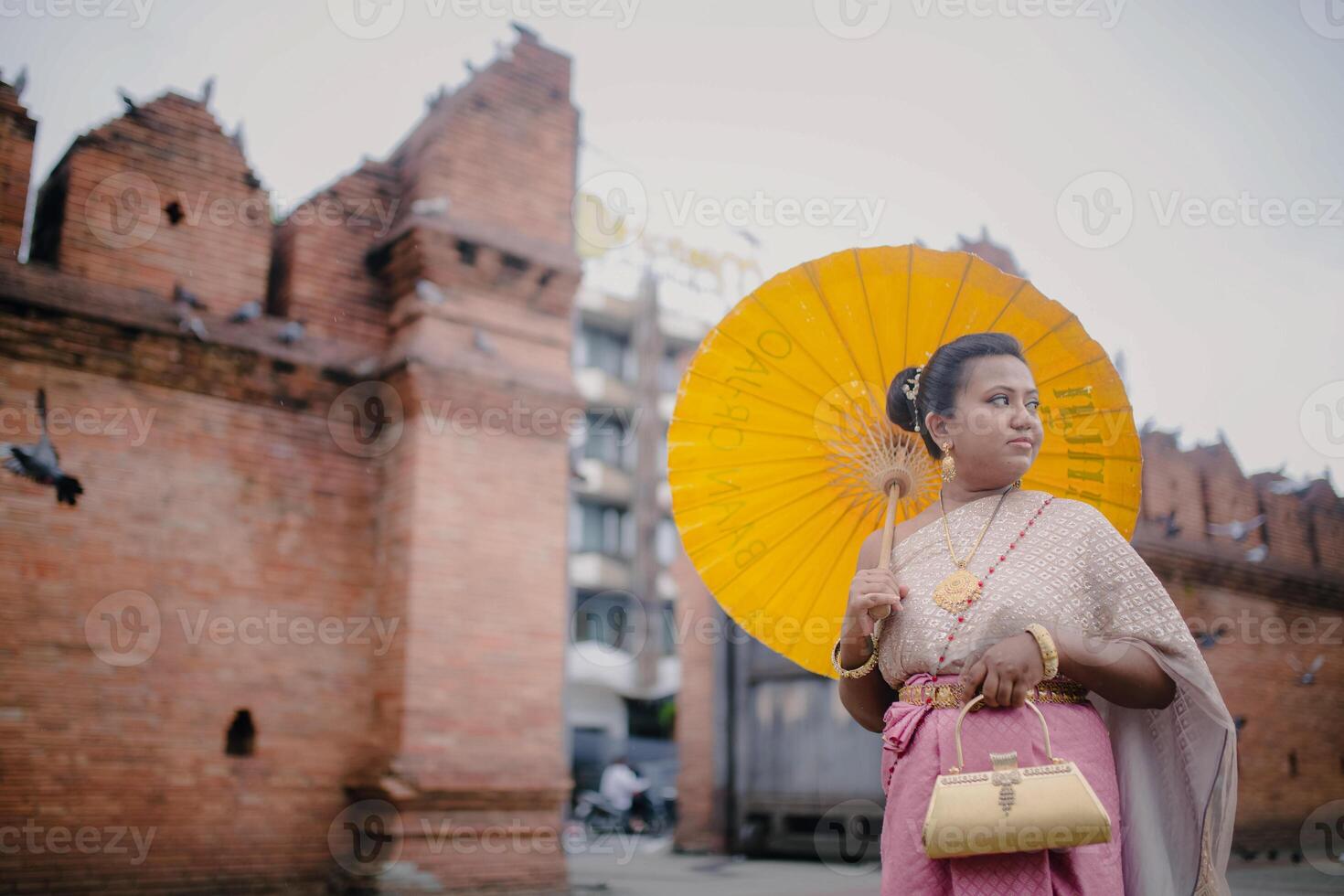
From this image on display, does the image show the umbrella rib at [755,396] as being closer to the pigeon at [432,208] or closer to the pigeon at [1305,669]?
the pigeon at [432,208]

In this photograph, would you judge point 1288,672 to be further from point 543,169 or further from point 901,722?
point 901,722

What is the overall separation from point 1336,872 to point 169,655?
Answer: 1036cm

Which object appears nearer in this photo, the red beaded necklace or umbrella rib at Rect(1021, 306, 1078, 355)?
the red beaded necklace

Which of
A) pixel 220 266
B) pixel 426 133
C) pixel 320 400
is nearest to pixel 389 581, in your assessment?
pixel 320 400

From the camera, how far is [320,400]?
7164mm

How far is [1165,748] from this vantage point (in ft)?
7.70

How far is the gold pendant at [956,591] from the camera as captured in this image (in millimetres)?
2277

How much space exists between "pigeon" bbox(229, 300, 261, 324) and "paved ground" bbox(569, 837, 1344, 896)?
420cm
